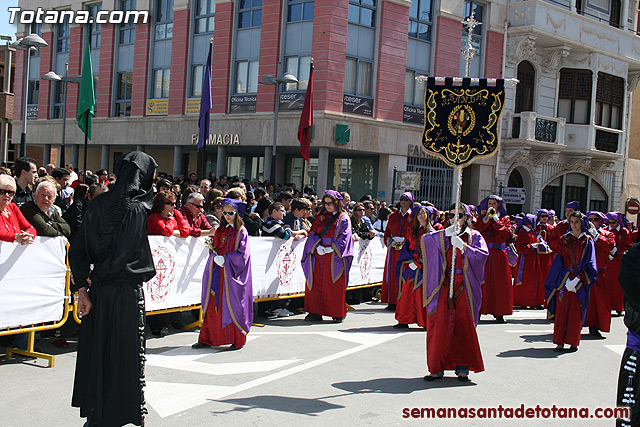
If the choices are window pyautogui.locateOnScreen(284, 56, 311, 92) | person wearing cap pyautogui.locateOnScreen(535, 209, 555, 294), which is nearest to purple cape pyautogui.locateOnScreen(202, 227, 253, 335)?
person wearing cap pyautogui.locateOnScreen(535, 209, 555, 294)

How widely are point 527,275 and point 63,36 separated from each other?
2587 cm

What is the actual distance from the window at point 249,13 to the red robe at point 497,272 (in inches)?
597

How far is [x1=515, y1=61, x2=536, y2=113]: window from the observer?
92.1ft

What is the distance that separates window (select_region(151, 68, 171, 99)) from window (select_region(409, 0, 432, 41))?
955 cm

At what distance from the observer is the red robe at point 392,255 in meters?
11.9

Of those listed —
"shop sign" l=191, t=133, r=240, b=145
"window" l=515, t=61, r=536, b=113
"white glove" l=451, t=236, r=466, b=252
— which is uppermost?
"window" l=515, t=61, r=536, b=113

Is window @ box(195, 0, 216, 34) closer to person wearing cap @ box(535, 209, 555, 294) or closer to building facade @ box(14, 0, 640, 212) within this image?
building facade @ box(14, 0, 640, 212)

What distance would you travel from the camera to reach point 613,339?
10.4 m

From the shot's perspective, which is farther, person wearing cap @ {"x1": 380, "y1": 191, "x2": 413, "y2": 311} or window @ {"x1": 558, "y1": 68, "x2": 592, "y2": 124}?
window @ {"x1": 558, "y1": 68, "x2": 592, "y2": 124}

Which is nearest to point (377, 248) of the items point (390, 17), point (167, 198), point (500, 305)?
point (500, 305)

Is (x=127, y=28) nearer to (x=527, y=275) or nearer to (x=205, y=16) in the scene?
(x=205, y=16)

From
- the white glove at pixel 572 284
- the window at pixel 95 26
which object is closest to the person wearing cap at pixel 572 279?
the white glove at pixel 572 284

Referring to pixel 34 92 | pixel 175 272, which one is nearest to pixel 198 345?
pixel 175 272

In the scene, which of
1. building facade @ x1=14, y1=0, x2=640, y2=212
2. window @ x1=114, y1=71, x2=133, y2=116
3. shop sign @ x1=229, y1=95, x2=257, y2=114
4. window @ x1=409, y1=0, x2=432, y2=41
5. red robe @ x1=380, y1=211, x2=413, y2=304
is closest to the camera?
red robe @ x1=380, y1=211, x2=413, y2=304
